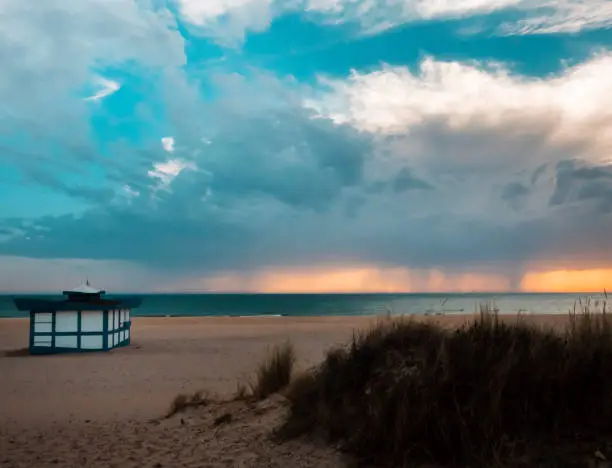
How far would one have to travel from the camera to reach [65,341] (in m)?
21.6

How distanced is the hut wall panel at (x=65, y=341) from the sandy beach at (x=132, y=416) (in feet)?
3.64

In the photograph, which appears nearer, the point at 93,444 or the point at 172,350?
the point at 93,444

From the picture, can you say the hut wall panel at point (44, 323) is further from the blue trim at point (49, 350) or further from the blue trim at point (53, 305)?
the blue trim at point (49, 350)

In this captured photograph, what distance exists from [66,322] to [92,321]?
2.95 ft

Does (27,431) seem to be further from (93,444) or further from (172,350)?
(172,350)

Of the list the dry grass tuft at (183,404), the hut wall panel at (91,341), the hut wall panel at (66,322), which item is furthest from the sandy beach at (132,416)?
the hut wall panel at (66,322)

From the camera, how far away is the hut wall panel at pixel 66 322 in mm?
21578

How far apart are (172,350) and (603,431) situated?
798 inches

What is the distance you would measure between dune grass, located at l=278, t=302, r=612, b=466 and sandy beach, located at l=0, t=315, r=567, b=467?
510mm

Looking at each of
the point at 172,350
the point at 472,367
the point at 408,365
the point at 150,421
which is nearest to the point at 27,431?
the point at 150,421

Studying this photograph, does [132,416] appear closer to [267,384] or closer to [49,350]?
[267,384]

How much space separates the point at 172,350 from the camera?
2392 centimetres

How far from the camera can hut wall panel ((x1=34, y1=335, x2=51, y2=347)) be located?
21578mm

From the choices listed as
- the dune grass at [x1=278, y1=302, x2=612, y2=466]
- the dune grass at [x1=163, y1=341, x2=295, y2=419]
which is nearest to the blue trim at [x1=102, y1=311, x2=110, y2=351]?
the dune grass at [x1=163, y1=341, x2=295, y2=419]
